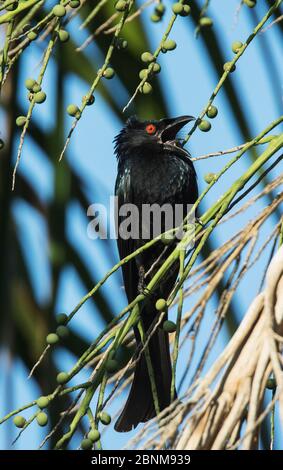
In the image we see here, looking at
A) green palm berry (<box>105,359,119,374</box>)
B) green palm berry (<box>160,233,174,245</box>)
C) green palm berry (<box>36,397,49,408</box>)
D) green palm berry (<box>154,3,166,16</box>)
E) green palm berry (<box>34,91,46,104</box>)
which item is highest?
green palm berry (<box>154,3,166,16</box>)

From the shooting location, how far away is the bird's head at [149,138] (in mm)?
3809

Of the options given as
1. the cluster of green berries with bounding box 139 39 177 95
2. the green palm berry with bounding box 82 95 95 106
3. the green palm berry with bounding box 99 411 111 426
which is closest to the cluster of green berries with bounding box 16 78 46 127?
the green palm berry with bounding box 82 95 95 106

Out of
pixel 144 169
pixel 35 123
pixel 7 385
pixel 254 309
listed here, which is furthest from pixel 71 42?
pixel 254 309

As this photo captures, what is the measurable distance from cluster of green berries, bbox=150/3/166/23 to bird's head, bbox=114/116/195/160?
3.82ft

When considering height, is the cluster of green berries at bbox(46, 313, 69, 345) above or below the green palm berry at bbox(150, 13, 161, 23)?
below

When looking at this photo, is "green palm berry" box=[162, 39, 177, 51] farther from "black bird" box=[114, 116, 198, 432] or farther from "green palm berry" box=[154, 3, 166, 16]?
"black bird" box=[114, 116, 198, 432]

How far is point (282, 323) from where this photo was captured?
1544 mm

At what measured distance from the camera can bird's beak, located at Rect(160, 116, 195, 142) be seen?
12.1ft

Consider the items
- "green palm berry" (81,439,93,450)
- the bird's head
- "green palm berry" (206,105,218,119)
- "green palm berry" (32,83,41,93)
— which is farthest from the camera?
the bird's head

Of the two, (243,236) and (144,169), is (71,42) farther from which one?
(243,236)

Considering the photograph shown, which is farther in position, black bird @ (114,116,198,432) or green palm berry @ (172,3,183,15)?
black bird @ (114,116,198,432)

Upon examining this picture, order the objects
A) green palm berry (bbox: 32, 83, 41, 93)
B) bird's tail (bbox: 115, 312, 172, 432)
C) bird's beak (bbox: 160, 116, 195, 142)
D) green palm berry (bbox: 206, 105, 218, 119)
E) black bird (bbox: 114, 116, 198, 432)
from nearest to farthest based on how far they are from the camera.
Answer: green palm berry (bbox: 32, 83, 41, 93) → green palm berry (bbox: 206, 105, 218, 119) → bird's tail (bbox: 115, 312, 172, 432) → black bird (bbox: 114, 116, 198, 432) → bird's beak (bbox: 160, 116, 195, 142)

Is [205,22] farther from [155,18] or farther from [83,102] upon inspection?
[83,102]

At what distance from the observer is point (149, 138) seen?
3.94 m
